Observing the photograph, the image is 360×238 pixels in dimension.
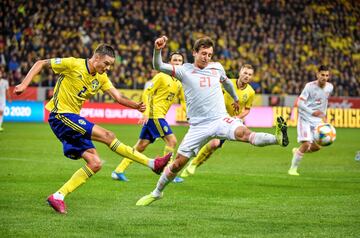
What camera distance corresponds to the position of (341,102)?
125 ft

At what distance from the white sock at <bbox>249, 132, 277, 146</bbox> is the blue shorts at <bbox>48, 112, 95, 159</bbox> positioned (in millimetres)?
2185

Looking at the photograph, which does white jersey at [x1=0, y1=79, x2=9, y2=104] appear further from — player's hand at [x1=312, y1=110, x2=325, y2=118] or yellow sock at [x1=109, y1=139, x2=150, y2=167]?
yellow sock at [x1=109, y1=139, x2=150, y2=167]

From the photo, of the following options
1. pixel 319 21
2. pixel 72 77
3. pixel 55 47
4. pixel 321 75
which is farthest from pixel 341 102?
pixel 72 77

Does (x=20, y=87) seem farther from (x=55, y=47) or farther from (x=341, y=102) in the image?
(x=341, y=102)

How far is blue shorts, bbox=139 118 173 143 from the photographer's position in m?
14.1

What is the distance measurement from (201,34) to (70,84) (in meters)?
30.8

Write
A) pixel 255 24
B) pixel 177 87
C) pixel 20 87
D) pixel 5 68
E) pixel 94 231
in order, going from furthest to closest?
pixel 255 24
pixel 5 68
pixel 177 87
pixel 20 87
pixel 94 231

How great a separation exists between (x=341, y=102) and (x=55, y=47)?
48.9 ft

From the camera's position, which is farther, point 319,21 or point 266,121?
point 319,21

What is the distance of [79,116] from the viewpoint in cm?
995

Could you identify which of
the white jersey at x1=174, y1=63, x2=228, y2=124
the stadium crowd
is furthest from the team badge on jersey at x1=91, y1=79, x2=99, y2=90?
the stadium crowd

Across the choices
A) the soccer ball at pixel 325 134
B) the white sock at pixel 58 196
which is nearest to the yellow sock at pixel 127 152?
the white sock at pixel 58 196

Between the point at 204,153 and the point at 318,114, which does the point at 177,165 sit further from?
the point at 318,114

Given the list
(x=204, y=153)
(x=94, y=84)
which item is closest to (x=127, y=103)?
(x=94, y=84)
